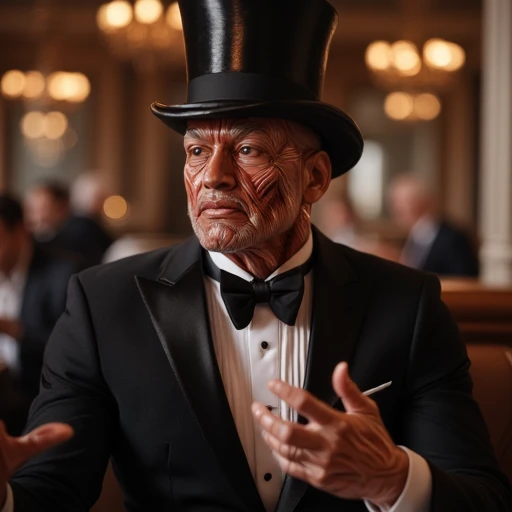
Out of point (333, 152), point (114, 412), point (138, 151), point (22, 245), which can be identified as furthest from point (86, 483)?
point (138, 151)

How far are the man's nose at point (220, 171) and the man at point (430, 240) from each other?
457 centimetres

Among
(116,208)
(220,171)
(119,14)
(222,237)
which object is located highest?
(119,14)

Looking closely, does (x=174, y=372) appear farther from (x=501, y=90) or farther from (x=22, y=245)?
(x=501, y=90)

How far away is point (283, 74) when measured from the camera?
62.0 inches

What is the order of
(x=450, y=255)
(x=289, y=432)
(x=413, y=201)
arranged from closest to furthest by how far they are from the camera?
1. (x=289, y=432)
2. (x=450, y=255)
3. (x=413, y=201)

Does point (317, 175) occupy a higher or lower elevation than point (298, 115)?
lower

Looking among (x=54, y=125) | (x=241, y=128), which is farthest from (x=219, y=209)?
(x=54, y=125)

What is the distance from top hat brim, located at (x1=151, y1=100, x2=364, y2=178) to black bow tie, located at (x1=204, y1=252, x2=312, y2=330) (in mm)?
269

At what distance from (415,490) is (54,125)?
8310 millimetres

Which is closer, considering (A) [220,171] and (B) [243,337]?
(A) [220,171]

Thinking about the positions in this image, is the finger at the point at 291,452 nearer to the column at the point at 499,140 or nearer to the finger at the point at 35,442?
the finger at the point at 35,442

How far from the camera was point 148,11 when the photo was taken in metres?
6.60

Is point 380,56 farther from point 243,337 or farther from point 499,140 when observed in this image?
point 243,337

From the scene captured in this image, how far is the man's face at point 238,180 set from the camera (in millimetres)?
1520
